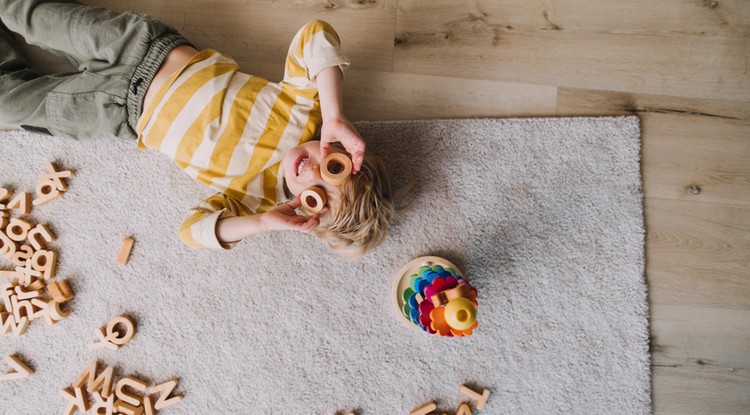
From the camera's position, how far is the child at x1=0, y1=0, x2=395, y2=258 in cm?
87

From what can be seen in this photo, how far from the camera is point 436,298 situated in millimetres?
791

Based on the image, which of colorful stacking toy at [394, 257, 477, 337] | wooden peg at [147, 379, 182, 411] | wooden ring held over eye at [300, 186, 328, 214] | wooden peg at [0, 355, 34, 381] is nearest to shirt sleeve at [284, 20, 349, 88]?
wooden ring held over eye at [300, 186, 328, 214]

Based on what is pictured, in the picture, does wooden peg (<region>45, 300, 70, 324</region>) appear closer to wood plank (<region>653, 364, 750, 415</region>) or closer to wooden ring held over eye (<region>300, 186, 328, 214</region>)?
wooden ring held over eye (<region>300, 186, 328, 214</region>)

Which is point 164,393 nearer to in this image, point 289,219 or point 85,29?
point 289,219

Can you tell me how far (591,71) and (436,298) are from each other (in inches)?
25.4

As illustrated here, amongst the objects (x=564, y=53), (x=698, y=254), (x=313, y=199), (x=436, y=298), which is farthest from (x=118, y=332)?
(x=698, y=254)

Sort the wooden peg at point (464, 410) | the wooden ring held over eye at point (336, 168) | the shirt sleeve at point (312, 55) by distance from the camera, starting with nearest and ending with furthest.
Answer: the wooden ring held over eye at point (336, 168), the shirt sleeve at point (312, 55), the wooden peg at point (464, 410)

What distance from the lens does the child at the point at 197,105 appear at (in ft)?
2.86

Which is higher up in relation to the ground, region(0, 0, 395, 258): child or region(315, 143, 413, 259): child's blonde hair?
region(0, 0, 395, 258): child

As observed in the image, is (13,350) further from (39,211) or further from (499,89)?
(499,89)

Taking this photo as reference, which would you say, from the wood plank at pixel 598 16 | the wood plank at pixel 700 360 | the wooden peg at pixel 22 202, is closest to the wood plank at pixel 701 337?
the wood plank at pixel 700 360

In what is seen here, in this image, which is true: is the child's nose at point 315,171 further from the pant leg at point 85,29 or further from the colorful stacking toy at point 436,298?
the pant leg at point 85,29

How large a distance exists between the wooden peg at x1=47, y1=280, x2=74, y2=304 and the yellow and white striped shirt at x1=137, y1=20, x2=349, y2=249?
31 centimetres

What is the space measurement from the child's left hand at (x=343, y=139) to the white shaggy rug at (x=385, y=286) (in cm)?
20
